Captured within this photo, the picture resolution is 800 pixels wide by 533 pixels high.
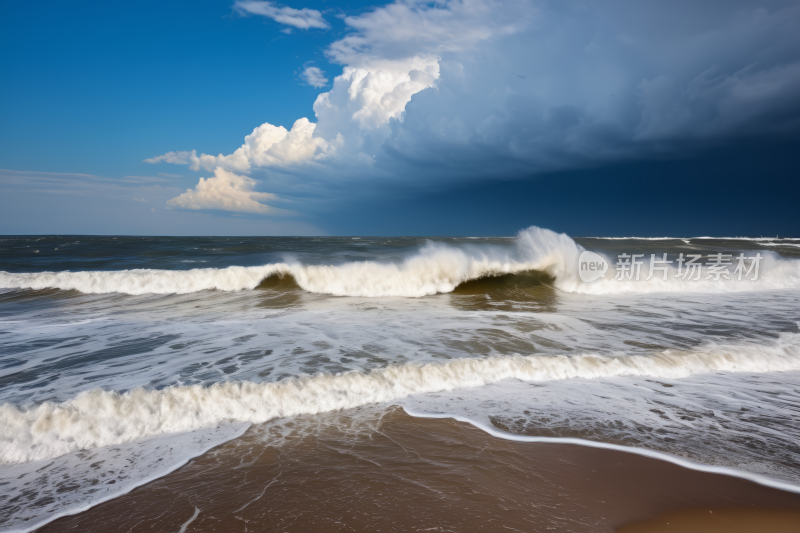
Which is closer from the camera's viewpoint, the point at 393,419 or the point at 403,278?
the point at 393,419

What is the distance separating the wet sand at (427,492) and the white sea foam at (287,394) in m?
0.73

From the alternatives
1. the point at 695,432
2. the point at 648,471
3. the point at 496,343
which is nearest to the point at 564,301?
the point at 496,343

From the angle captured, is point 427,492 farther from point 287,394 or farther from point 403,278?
point 403,278

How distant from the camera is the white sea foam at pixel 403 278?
12742mm

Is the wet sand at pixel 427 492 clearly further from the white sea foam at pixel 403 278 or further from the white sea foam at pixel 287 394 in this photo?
the white sea foam at pixel 403 278

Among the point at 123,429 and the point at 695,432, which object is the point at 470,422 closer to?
the point at 695,432

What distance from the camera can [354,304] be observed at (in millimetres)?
10656

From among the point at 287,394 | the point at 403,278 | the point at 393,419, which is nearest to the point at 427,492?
the point at 393,419

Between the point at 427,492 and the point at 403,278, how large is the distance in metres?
10.2

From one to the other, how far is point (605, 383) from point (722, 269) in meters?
14.1

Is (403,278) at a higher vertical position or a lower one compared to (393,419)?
higher

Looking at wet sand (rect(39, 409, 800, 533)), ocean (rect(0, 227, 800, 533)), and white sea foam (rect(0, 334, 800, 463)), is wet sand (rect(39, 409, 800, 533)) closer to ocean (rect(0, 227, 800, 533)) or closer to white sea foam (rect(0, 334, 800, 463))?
ocean (rect(0, 227, 800, 533))

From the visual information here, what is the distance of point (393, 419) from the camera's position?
392 centimetres

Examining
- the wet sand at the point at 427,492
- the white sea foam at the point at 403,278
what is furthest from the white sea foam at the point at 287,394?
the white sea foam at the point at 403,278
